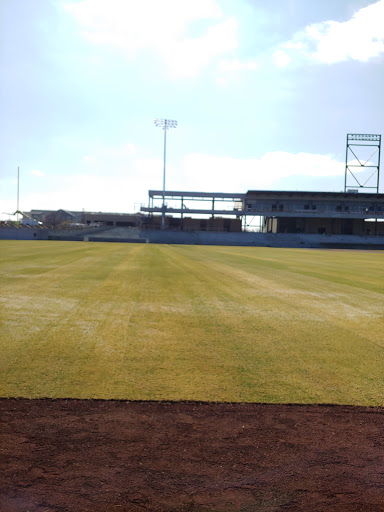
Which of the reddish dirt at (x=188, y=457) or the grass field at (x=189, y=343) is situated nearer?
the reddish dirt at (x=188, y=457)

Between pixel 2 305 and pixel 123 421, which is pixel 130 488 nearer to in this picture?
pixel 123 421

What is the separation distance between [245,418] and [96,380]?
6.15 ft

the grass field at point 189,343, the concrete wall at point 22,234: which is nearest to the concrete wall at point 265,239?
the concrete wall at point 22,234

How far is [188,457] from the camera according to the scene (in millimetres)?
3697

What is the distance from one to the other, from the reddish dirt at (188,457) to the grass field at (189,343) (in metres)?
0.40

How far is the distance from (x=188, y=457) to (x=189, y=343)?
10.8 ft

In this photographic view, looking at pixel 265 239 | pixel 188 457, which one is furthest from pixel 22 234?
pixel 188 457

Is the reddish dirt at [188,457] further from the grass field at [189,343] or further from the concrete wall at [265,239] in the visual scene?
the concrete wall at [265,239]

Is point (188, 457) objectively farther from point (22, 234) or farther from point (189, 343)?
point (22, 234)

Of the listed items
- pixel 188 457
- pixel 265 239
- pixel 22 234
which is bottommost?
pixel 188 457

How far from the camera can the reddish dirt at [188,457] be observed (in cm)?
312

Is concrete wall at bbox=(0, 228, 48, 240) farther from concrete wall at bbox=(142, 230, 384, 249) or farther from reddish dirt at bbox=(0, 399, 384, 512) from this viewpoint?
reddish dirt at bbox=(0, 399, 384, 512)

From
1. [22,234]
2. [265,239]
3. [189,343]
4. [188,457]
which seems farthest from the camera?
[265,239]

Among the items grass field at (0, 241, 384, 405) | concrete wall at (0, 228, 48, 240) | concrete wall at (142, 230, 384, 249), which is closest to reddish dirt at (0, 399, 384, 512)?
grass field at (0, 241, 384, 405)
